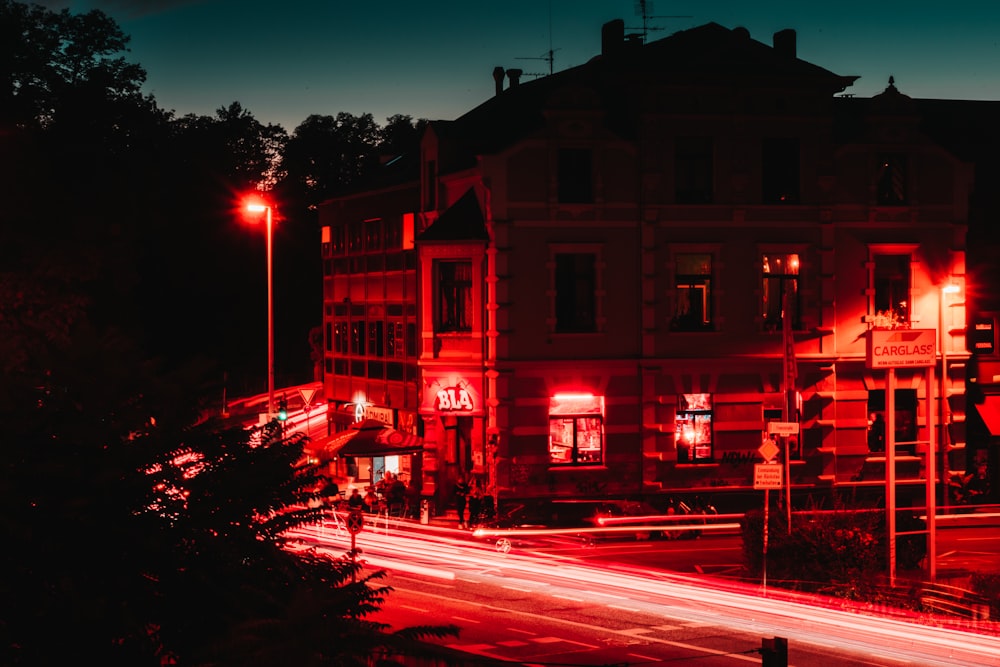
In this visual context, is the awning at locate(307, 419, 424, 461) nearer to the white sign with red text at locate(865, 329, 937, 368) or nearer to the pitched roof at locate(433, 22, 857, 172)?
the pitched roof at locate(433, 22, 857, 172)

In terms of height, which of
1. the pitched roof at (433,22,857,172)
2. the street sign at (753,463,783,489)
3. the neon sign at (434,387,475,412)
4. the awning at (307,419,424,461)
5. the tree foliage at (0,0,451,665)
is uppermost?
the pitched roof at (433,22,857,172)

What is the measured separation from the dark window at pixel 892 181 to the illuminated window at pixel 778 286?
365 cm

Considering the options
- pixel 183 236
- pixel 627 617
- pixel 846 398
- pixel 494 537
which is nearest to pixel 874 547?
pixel 627 617

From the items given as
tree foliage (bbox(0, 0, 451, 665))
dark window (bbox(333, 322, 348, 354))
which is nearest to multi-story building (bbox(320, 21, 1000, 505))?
dark window (bbox(333, 322, 348, 354))

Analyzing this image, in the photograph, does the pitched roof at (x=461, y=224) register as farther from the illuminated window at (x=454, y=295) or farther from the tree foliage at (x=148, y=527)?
the tree foliage at (x=148, y=527)

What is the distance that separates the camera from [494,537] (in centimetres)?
3578

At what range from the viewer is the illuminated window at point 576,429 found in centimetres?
4028

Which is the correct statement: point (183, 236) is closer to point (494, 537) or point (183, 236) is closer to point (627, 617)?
point (494, 537)

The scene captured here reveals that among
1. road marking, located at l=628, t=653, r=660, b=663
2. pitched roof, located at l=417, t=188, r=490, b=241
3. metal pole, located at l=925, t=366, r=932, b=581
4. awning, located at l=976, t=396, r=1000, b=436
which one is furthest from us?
awning, located at l=976, t=396, r=1000, b=436

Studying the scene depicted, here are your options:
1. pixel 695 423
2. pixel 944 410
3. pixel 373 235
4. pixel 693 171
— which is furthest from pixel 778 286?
pixel 373 235

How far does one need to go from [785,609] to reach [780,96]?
2091 cm

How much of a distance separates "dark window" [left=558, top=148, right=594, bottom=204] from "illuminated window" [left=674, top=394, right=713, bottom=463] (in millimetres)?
6992

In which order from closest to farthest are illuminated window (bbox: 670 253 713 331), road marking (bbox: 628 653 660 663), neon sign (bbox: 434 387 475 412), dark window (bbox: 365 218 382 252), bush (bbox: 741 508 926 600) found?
road marking (bbox: 628 653 660 663), bush (bbox: 741 508 926 600), neon sign (bbox: 434 387 475 412), illuminated window (bbox: 670 253 713 331), dark window (bbox: 365 218 382 252)

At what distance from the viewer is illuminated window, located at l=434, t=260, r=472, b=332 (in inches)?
1602
